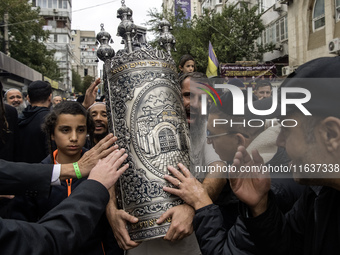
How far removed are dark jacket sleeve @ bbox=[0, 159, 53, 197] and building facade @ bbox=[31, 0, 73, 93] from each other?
59.1m

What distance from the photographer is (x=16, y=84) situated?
832 inches

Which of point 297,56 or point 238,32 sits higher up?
point 238,32

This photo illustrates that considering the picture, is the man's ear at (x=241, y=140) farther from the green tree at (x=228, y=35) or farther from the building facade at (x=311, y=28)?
the green tree at (x=228, y=35)

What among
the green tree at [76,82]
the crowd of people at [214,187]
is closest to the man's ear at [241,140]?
the crowd of people at [214,187]

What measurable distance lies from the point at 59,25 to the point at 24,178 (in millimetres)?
68081

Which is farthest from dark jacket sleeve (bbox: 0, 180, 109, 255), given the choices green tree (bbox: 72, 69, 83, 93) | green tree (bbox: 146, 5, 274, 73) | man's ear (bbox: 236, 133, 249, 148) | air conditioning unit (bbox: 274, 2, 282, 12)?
green tree (bbox: 72, 69, 83, 93)

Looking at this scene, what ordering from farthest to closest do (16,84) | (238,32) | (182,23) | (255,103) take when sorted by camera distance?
(182,23), (238,32), (16,84), (255,103)

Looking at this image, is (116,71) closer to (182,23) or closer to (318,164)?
(318,164)

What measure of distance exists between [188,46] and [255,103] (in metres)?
22.3

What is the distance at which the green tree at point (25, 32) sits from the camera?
22547mm

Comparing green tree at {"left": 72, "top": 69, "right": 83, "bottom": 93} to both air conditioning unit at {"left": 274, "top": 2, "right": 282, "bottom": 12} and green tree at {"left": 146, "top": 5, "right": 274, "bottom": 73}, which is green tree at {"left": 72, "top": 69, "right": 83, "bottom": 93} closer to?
green tree at {"left": 146, "top": 5, "right": 274, "bottom": 73}

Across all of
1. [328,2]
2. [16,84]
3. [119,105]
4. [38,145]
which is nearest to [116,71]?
[119,105]

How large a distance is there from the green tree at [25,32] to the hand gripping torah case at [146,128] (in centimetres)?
2083

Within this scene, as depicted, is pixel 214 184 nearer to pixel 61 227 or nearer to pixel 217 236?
pixel 217 236
